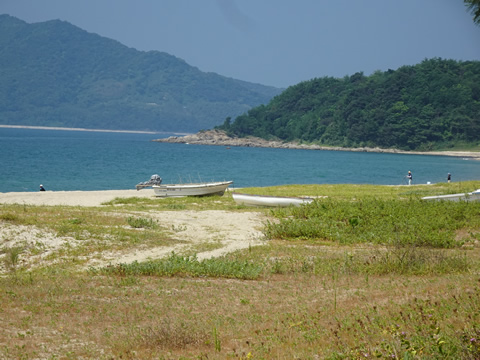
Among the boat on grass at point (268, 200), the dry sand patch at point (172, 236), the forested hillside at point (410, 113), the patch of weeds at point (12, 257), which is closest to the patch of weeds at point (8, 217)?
the dry sand patch at point (172, 236)

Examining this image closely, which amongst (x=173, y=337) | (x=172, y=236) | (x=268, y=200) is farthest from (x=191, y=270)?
(x=268, y=200)

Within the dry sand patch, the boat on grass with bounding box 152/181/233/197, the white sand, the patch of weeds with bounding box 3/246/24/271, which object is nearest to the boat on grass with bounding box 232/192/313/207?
the white sand

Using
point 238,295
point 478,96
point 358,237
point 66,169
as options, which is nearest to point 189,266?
point 238,295

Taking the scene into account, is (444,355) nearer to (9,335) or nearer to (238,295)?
(238,295)

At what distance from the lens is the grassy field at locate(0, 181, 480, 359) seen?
8766 millimetres

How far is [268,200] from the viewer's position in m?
29.3

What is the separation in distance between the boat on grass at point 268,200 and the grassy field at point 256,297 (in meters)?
7.39

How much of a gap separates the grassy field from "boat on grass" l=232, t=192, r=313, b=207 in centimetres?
739

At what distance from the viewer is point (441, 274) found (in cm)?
1346

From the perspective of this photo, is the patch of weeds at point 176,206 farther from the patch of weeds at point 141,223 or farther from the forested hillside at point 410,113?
the forested hillside at point 410,113

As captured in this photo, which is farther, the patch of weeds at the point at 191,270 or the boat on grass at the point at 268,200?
Result: the boat on grass at the point at 268,200

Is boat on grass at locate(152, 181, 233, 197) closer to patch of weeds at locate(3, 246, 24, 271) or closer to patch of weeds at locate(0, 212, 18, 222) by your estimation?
patch of weeds at locate(0, 212, 18, 222)

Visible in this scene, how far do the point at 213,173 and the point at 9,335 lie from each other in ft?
260

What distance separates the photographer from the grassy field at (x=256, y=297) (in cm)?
877
